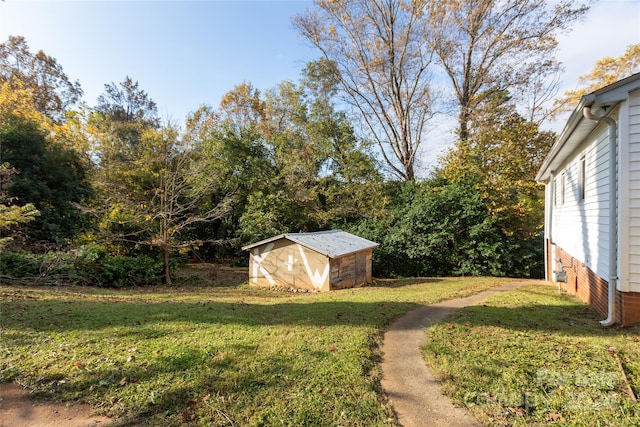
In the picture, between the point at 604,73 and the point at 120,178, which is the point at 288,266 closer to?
the point at 120,178

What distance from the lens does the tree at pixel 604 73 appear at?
63.0ft

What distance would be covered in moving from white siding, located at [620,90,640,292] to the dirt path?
751 centimetres

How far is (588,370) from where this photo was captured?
395 centimetres

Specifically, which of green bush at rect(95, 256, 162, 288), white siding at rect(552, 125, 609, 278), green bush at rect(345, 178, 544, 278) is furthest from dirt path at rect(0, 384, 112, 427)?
green bush at rect(345, 178, 544, 278)

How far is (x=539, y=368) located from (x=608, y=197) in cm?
371

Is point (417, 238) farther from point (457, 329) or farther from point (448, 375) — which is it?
point (448, 375)

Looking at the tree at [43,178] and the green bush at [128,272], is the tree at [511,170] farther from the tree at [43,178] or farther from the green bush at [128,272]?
the tree at [43,178]

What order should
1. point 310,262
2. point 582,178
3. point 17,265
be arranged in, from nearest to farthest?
1. point 582,178
2. point 17,265
3. point 310,262

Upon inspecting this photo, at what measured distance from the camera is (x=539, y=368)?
13.5 ft

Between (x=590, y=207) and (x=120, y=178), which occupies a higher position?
(x=120, y=178)

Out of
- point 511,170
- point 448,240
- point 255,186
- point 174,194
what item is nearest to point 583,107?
point 511,170

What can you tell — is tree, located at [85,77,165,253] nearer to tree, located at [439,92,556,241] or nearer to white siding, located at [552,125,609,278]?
white siding, located at [552,125,609,278]

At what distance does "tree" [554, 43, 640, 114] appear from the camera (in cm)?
1920

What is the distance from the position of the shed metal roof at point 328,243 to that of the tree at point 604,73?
15389 millimetres
